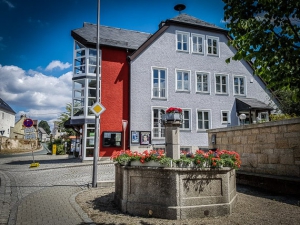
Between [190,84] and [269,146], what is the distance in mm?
14323

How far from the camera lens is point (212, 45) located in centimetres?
2380

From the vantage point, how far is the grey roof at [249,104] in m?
22.2

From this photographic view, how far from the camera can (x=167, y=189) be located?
Result: 214 inches

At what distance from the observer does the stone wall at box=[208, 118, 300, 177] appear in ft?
25.6

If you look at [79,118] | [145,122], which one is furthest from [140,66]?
[79,118]

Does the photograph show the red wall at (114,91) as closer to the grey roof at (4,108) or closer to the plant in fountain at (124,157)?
the plant in fountain at (124,157)

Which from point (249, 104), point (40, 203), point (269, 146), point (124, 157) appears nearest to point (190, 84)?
point (249, 104)

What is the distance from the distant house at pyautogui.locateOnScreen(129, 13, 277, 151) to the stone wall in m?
11.0

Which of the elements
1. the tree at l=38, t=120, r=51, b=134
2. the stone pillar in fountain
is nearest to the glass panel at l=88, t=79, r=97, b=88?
the stone pillar in fountain

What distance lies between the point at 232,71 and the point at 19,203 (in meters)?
22.3

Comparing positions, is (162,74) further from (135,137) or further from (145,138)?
(135,137)

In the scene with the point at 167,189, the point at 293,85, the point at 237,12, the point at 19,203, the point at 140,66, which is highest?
the point at 140,66

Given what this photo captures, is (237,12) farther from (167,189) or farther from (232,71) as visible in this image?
(232,71)

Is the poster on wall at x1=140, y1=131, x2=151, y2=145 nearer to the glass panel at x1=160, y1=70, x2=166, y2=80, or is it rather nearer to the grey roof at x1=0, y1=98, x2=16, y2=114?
the glass panel at x1=160, y1=70, x2=166, y2=80
